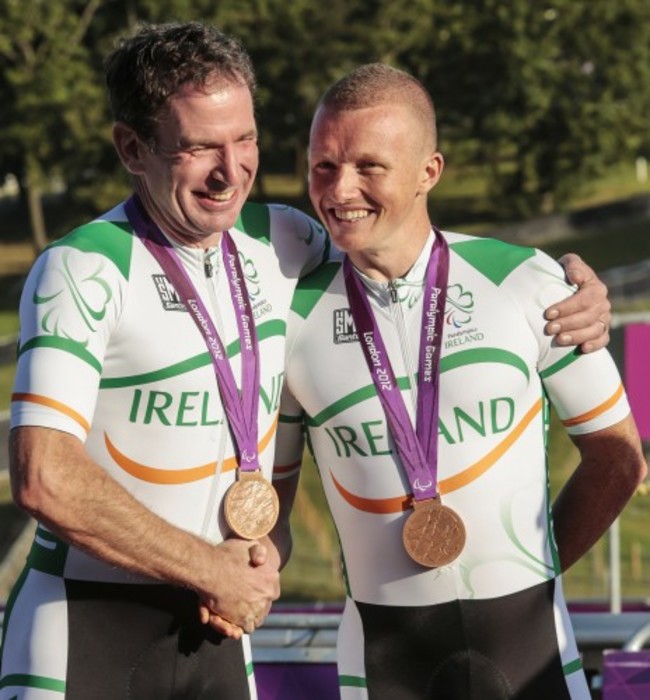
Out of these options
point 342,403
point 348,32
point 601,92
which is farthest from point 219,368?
point 601,92

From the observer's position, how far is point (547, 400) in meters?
4.47

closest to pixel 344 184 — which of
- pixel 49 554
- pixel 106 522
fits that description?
pixel 106 522

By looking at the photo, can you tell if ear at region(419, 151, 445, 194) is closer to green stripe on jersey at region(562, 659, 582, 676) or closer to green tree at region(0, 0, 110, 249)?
green stripe on jersey at region(562, 659, 582, 676)

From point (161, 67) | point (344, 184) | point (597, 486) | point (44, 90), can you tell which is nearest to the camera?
point (161, 67)

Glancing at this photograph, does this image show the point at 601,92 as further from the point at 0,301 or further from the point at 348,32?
the point at 0,301

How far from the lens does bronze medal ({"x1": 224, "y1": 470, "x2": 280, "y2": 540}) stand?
13.7ft

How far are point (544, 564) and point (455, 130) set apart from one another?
46132 millimetres

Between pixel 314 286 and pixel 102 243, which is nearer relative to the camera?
pixel 102 243

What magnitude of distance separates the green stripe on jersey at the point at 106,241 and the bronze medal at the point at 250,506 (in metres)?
0.64

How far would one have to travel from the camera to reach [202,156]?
4.09 metres

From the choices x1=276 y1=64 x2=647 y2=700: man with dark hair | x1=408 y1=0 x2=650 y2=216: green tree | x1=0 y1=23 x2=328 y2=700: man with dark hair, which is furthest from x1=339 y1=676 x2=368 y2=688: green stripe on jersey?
x1=408 y1=0 x2=650 y2=216: green tree

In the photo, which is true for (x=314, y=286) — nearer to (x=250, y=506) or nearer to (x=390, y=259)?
(x=390, y=259)

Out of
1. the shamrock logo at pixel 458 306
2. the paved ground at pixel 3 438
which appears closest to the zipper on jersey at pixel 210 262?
the shamrock logo at pixel 458 306

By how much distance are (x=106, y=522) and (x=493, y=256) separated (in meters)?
1.37
